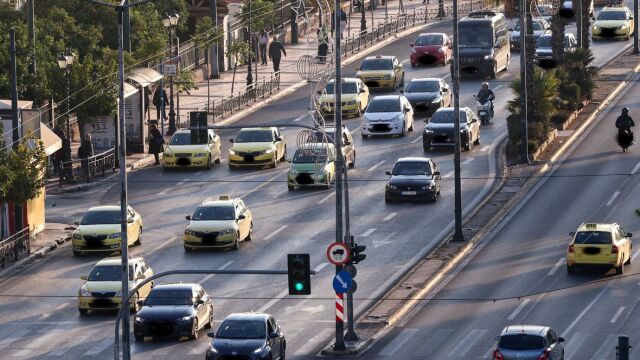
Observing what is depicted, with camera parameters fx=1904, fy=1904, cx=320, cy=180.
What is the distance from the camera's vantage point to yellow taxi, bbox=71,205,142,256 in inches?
2451

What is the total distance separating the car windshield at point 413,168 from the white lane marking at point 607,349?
18.4 m

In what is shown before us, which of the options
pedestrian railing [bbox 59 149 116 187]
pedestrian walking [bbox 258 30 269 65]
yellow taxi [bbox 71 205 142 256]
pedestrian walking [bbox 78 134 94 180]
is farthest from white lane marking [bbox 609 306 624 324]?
pedestrian walking [bbox 258 30 269 65]

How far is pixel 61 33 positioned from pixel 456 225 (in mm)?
29438

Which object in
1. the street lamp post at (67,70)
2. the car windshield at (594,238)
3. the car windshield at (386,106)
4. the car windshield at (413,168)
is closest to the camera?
the car windshield at (594,238)

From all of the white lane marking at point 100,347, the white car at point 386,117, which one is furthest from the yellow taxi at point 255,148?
the white lane marking at point 100,347

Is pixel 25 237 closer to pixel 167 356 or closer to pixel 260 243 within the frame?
pixel 260 243

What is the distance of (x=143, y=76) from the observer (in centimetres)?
7969

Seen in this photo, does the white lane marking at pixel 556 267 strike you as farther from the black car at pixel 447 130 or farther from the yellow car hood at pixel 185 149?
the yellow car hood at pixel 185 149

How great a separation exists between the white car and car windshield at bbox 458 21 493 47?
11717mm

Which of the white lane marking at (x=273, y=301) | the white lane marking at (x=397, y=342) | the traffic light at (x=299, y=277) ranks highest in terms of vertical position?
the traffic light at (x=299, y=277)

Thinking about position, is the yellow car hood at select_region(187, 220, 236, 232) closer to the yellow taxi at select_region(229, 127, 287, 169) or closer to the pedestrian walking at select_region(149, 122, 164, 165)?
the yellow taxi at select_region(229, 127, 287, 169)

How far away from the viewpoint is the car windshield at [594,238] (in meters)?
58.9

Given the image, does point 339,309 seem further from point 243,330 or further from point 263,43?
point 263,43

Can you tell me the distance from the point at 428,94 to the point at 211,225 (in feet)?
80.0
